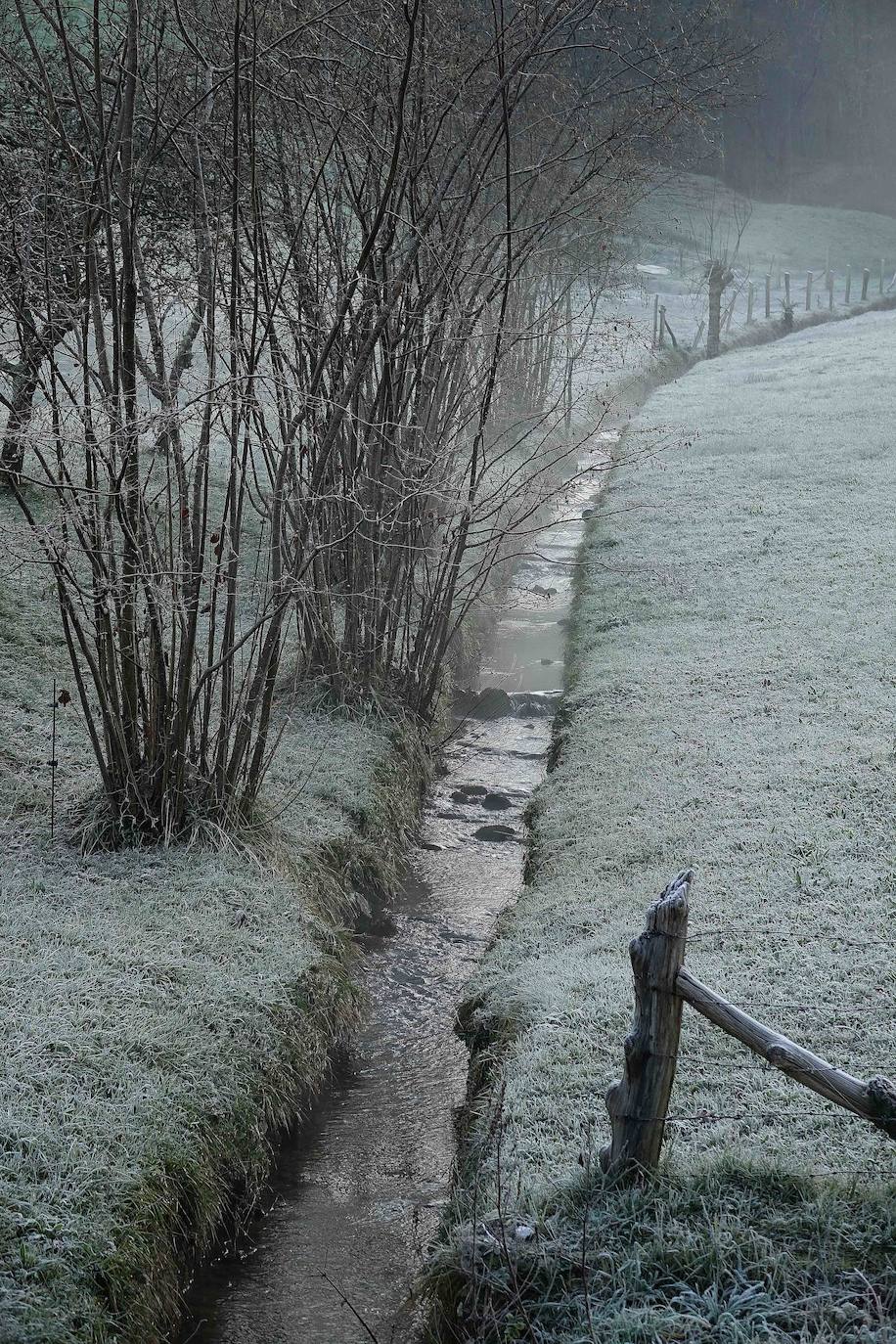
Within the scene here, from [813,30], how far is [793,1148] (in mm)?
54949

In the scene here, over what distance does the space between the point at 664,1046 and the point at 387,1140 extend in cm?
196

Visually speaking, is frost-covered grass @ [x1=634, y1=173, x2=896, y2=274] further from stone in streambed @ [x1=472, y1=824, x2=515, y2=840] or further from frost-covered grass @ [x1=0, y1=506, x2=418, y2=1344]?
frost-covered grass @ [x1=0, y1=506, x2=418, y2=1344]

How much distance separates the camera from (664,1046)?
10.3ft

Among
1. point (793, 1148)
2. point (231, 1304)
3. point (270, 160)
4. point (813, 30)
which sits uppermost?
Answer: point (813, 30)

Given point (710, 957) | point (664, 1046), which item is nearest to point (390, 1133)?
point (710, 957)

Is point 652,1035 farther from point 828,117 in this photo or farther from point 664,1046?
point 828,117

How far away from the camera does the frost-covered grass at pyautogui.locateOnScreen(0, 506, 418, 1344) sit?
343 centimetres

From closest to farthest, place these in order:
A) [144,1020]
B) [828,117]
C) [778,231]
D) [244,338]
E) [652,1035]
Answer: [652,1035], [144,1020], [244,338], [778,231], [828,117]

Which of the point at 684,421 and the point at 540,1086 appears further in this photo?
the point at 684,421

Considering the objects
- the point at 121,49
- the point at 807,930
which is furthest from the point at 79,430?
the point at 807,930

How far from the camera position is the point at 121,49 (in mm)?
6160

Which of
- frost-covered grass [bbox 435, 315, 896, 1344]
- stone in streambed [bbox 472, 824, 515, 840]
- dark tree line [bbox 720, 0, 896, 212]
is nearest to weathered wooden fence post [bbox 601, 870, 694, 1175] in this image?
frost-covered grass [bbox 435, 315, 896, 1344]

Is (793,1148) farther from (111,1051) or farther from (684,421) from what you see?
(684,421)

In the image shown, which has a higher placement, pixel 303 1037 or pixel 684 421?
pixel 684 421
